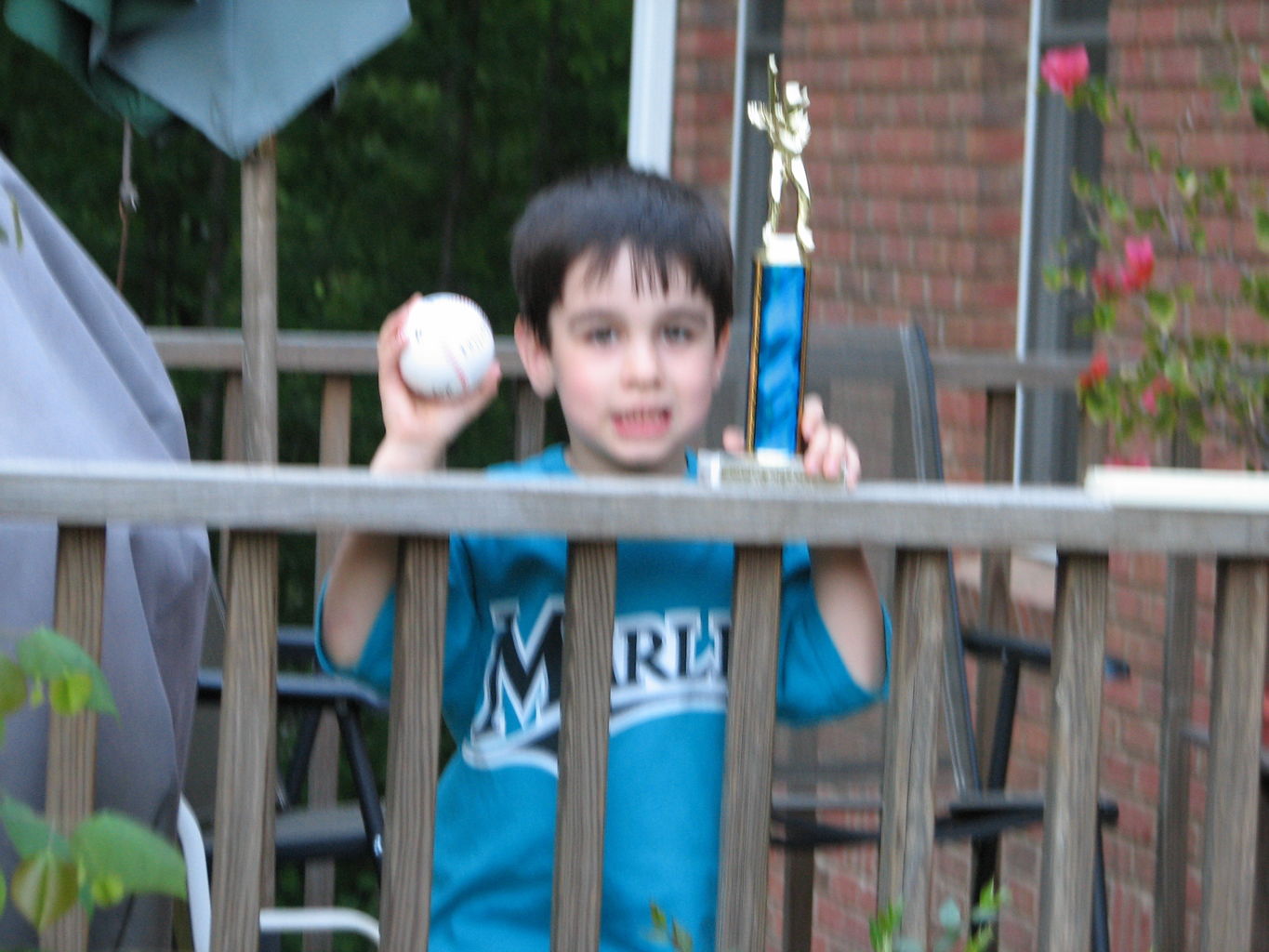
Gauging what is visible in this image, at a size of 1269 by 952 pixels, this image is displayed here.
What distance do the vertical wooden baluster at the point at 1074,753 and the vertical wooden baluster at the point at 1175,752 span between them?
134 centimetres

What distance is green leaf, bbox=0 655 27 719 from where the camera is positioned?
1658mm

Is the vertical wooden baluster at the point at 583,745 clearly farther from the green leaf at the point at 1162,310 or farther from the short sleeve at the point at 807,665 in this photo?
the green leaf at the point at 1162,310

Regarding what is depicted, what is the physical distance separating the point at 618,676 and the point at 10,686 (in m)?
0.86

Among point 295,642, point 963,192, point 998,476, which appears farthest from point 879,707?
point 963,192

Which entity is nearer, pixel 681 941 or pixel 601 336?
pixel 681 941

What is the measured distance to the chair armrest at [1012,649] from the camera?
3.58 metres

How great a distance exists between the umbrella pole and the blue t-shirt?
3.65 ft

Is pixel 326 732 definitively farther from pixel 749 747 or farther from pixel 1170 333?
pixel 749 747

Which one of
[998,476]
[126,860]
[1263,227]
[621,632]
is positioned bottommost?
[126,860]

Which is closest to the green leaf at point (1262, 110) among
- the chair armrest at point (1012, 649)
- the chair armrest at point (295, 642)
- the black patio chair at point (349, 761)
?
the chair armrest at point (1012, 649)

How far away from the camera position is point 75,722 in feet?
6.62

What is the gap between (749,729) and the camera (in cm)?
212

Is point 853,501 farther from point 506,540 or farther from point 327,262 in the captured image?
point 327,262

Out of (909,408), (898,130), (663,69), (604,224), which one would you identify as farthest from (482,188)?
(604,224)
